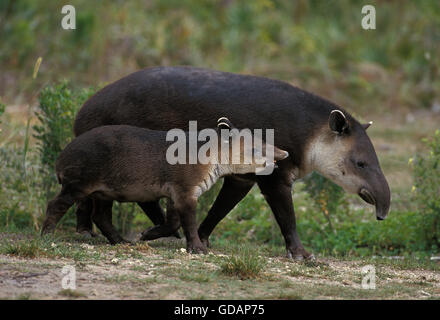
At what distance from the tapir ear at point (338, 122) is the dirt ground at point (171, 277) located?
140 cm

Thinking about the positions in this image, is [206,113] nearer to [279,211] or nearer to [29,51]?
[279,211]

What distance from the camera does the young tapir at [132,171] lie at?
7148 mm

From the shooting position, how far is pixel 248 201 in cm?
984

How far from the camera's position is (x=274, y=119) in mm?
7605

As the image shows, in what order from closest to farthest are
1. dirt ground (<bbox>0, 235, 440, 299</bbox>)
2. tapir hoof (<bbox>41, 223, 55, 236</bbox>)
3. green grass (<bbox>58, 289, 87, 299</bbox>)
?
1. green grass (<bbox>58, 289, 87, 299</bbox>)
2. dirt ground (<bbox>0, 235, 440, 299</bbox>)
3. tapir hoof (<bbox>41, 223, 55, 236</bbox>)

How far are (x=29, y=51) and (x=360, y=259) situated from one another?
391 inches

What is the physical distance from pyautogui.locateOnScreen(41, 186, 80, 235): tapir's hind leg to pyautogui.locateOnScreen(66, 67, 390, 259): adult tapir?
88 centimetres

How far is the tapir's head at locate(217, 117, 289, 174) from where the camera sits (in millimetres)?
7352

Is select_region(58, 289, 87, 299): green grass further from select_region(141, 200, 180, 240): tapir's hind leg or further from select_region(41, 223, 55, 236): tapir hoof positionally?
select_region(141, 200, 180, 240): tapir's hind leg

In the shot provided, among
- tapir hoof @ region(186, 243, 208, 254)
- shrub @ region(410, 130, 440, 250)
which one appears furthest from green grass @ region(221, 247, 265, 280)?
shrub @ region(410, 130, 440, 250)

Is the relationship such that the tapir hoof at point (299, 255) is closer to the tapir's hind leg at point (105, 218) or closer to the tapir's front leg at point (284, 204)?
the tapir's front leg at point (284, 204)
